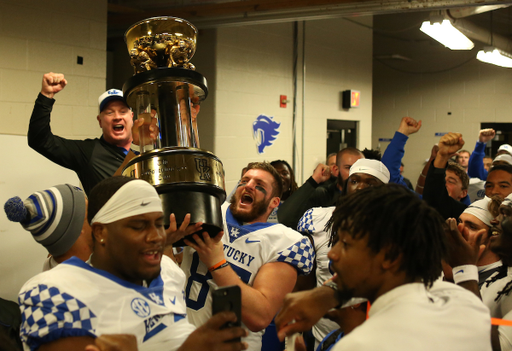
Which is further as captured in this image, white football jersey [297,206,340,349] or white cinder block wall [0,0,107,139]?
white cinder block wall [0,0,107,139]

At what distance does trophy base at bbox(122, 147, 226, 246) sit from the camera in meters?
1.51

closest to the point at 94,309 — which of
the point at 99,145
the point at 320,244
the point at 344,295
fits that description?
the point at 344,295

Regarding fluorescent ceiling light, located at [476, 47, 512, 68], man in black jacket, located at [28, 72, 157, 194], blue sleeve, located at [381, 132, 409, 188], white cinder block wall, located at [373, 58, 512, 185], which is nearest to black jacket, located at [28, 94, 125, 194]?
man in black jacket, located at [28, 72, 157, 194]

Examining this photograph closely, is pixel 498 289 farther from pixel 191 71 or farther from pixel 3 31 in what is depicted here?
pixel 3 31

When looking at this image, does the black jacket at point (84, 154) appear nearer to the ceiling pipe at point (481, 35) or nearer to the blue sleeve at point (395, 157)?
the blue sleeve at point (395, 157)

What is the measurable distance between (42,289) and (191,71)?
0.95 meters

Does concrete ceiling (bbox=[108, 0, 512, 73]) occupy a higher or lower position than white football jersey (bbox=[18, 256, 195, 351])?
higher

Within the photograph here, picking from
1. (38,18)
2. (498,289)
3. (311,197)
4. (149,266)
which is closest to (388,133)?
(311,197)

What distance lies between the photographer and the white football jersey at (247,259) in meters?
1.83

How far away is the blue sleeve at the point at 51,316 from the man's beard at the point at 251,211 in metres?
1.01

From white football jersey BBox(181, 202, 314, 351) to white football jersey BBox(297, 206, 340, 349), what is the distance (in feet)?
1.31

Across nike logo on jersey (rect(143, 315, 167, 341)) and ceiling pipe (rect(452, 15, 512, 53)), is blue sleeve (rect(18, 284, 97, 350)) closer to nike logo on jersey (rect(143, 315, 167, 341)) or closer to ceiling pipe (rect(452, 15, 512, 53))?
nike logo on jersey (rect(143, 315, 167, 341))

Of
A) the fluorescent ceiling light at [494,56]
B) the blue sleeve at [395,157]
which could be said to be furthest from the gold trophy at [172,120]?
the fluorescent ceiling light at [494,56]

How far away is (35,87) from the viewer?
11.3 feet
